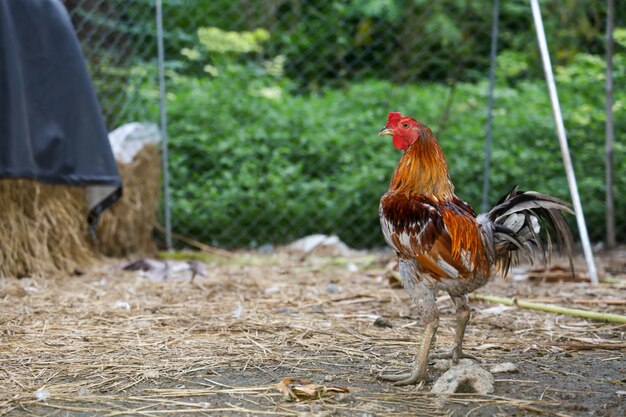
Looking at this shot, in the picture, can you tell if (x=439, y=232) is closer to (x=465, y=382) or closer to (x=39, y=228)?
(x=465, y=382)

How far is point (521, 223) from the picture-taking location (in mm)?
2459

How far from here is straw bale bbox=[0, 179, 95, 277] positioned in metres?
4.04

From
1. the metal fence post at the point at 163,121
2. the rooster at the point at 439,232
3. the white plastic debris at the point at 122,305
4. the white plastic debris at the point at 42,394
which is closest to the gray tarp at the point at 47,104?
the white plastic debris at the point at 122,305

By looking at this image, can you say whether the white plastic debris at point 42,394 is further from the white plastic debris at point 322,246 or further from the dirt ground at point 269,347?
the white plastic debris at point 322,246

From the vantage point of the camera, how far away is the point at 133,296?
3.70 meters

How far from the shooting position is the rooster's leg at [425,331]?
7.35 feet

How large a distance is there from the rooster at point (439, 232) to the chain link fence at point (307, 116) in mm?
3552

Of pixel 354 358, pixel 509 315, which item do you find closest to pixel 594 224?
pixel 509 315

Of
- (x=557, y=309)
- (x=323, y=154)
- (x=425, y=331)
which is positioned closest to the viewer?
Result: (x=425, y=331)

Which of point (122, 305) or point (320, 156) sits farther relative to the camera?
point (320, 156)

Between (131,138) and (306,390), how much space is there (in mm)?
3704

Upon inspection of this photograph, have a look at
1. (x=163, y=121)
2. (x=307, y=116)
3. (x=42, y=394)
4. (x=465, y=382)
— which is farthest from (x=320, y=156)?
(x=42, y=394)

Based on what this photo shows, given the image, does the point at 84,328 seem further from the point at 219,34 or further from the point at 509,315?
the point at 219,34

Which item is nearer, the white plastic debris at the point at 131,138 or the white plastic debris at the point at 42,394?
the white plastic debris at the point at 42,394
